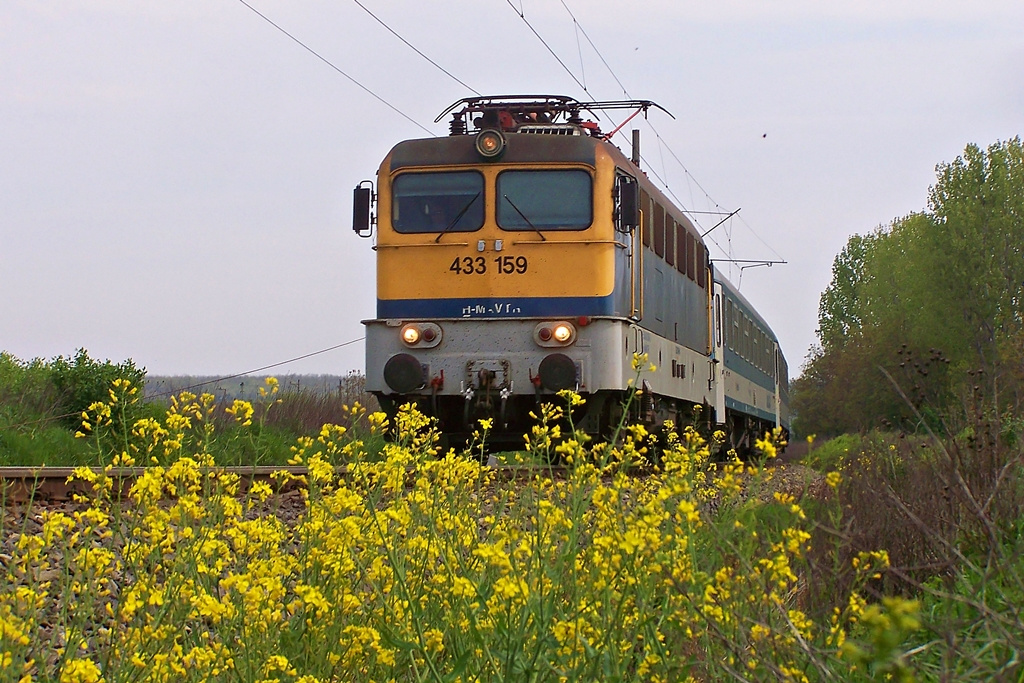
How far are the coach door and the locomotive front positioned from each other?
15.6 feet

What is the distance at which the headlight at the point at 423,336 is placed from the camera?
11352mm

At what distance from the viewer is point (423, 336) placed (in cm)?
1138

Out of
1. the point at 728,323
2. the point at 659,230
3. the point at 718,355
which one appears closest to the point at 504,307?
the point at 659,230

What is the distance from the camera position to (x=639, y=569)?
3.26 meters

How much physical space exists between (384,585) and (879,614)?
7.45 ft

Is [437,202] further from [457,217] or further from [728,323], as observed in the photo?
[728,323]

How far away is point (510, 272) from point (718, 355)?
5816 mm

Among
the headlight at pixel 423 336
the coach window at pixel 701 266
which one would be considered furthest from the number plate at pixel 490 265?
the coach window at pixel 701 266

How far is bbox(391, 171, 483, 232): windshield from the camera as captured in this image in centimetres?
1167

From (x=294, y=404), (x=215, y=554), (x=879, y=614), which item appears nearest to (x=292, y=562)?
(x=215, y=554)

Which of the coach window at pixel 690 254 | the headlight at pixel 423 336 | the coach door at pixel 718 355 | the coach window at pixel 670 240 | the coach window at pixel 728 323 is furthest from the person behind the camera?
the coach window at pixel 728 323

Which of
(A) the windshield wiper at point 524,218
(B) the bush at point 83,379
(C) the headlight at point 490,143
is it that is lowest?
(B) the bush at point 83,379

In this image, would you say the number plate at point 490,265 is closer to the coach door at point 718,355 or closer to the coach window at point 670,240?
the coach window at point 670,240

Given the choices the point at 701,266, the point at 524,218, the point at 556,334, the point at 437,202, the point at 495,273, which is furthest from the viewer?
the point at 701,266
